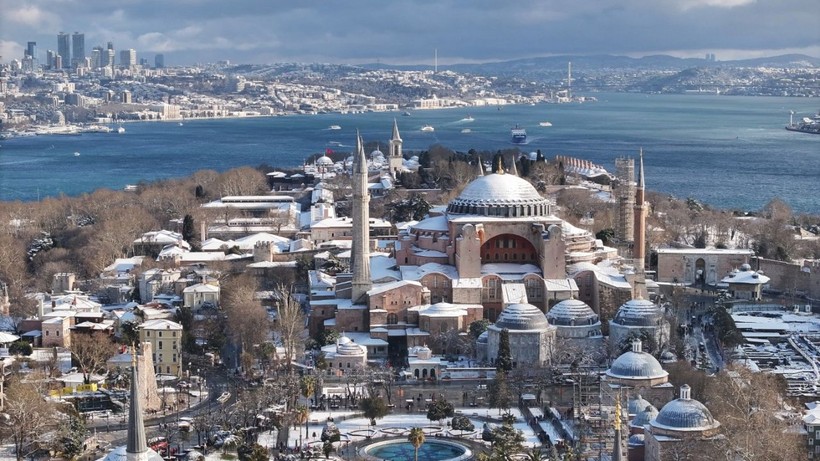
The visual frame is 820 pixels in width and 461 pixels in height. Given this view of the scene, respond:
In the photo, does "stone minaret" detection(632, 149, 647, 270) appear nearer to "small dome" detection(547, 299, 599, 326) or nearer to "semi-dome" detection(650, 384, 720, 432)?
"small dome" detection(547, 299, 599, 326)

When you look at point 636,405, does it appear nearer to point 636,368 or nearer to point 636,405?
point 636,405

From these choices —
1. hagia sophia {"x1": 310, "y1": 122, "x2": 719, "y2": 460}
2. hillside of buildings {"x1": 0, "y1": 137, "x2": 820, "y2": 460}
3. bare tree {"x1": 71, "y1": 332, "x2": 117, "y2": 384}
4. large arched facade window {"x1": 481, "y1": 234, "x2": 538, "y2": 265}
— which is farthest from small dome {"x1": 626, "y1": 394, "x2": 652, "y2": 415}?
large arched facade window {"x1": 481, "y1": 234, "x2": 538, "y2": 265}

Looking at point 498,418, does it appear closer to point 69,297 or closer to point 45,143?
point 69,297

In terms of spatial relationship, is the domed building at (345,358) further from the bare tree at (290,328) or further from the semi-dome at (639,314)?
the semi-dome at (639,314)

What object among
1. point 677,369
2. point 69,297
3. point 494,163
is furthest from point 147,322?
point 494,163

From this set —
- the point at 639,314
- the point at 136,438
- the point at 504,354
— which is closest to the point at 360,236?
the point at 504,354

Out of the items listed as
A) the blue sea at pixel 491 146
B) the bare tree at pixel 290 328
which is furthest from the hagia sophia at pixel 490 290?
the blue sea at pixel 491 146
